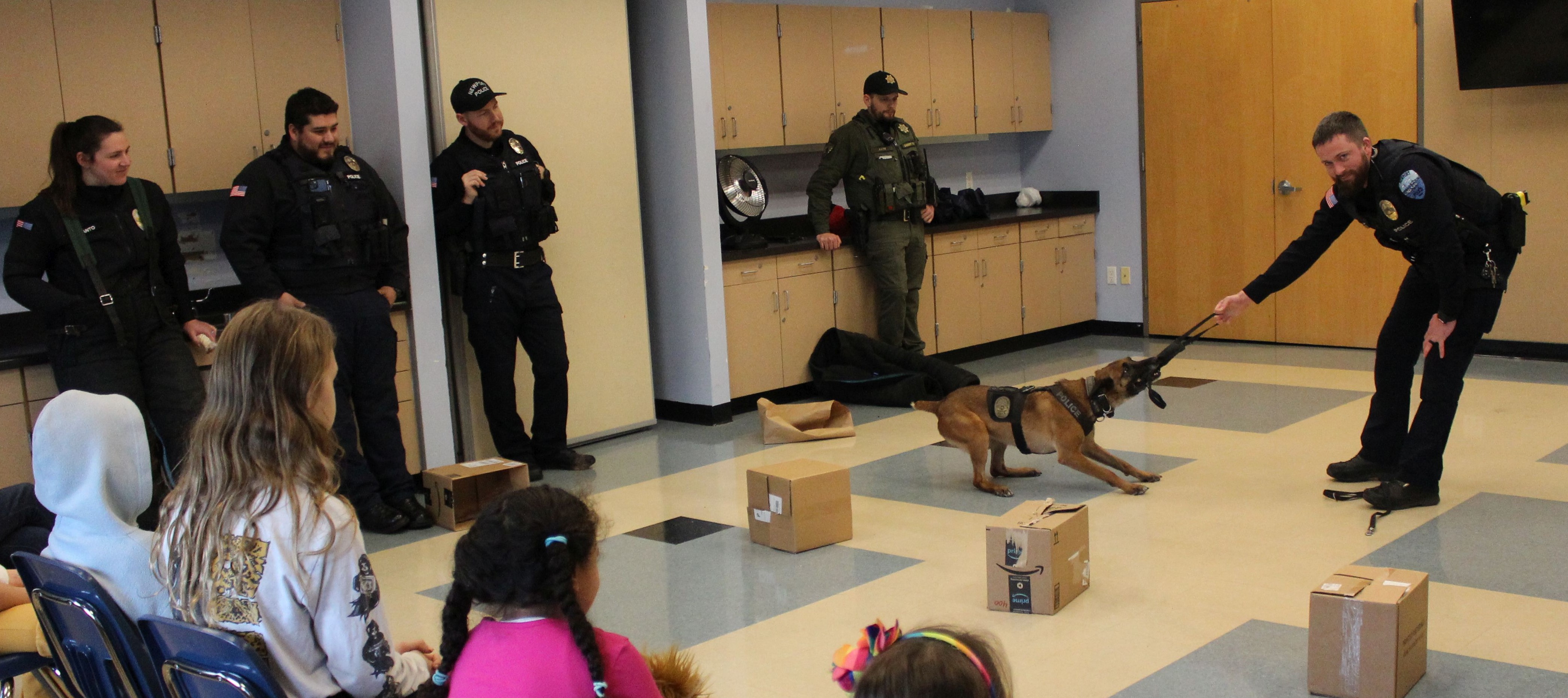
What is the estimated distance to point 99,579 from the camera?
2.36 m

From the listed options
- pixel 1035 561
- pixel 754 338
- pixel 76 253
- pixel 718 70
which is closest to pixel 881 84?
pixel 718 70

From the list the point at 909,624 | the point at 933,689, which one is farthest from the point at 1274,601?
the point at 933,689

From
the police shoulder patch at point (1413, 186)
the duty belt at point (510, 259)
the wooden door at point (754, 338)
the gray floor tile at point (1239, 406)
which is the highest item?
the police shoulder patch at point (1413, 186)

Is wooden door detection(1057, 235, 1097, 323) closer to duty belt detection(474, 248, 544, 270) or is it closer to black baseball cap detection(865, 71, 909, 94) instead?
black baseball cap detection(865, 71, 909, 94)

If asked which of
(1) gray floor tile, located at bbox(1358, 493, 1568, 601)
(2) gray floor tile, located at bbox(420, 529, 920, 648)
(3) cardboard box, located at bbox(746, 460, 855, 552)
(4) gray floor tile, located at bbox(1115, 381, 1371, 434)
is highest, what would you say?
(3) cardboard box, located at bbox(746, 460, 855, 552)

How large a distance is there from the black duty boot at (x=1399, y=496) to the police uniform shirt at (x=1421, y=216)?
61cm

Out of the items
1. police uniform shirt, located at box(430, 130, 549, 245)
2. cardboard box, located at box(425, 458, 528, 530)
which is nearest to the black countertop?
police uniform shirt, located at box(430, 130, 549, 245)

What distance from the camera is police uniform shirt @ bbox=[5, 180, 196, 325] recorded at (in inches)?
171

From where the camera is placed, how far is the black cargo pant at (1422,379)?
4367mm

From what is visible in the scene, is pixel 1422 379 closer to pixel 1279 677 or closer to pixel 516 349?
pixel 1279 677

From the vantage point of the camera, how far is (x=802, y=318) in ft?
23.9

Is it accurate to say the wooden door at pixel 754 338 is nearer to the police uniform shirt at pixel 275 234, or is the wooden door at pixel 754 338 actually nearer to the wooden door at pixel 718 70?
the wooden door at pixel 718 70

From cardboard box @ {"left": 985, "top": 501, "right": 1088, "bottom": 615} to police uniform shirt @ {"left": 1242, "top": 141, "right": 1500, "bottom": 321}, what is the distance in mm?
1577

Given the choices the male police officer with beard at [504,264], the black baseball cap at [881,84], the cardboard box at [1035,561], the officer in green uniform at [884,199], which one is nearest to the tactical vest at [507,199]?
the male police officer with beard at [504,264]
